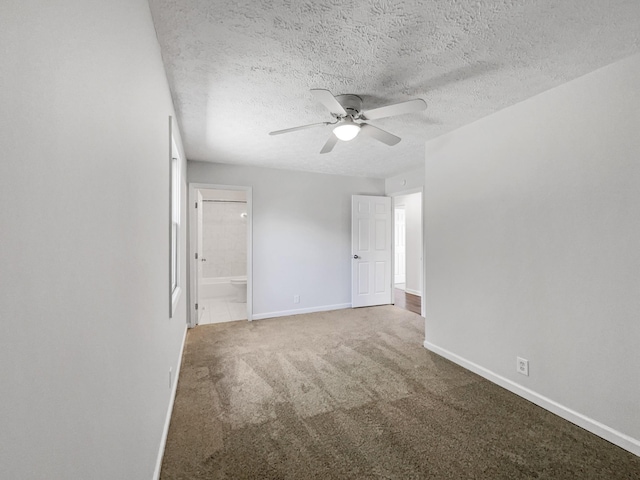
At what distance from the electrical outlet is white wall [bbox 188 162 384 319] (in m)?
3.02

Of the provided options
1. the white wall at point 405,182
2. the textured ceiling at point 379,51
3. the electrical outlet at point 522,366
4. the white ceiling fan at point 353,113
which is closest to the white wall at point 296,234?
the white wall at point 405,182

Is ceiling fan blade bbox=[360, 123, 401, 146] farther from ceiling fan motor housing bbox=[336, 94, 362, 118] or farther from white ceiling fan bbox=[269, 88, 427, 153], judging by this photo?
ceiling fan motor housing bbox=[336, 94, 362, 118]

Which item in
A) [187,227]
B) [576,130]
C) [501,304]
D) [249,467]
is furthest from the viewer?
[187,227]

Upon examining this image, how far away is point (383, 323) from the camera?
4387 mm

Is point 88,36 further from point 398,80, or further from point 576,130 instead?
point 576,130

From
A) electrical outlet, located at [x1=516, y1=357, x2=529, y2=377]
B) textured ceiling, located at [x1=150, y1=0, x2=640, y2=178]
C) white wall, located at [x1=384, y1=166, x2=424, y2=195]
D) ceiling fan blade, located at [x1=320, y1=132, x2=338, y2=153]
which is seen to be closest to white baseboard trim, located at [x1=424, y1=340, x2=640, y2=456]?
electrical outlet, located at [x1=516, y1=357, x2=529, y2=377]

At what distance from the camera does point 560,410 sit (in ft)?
7.13

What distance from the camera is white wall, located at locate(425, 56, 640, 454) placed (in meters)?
1.86

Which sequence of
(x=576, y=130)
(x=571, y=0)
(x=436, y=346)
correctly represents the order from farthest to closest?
(x=436, y=346) < (x=576, y=130) < (x=571, y=0)

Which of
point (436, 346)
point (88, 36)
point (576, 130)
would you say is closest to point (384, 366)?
point (436, 346)

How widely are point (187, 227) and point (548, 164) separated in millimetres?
4122

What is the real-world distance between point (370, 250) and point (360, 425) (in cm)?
352

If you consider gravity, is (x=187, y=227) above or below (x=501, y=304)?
above

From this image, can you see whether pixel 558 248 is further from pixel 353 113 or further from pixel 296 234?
pixel 296 234
